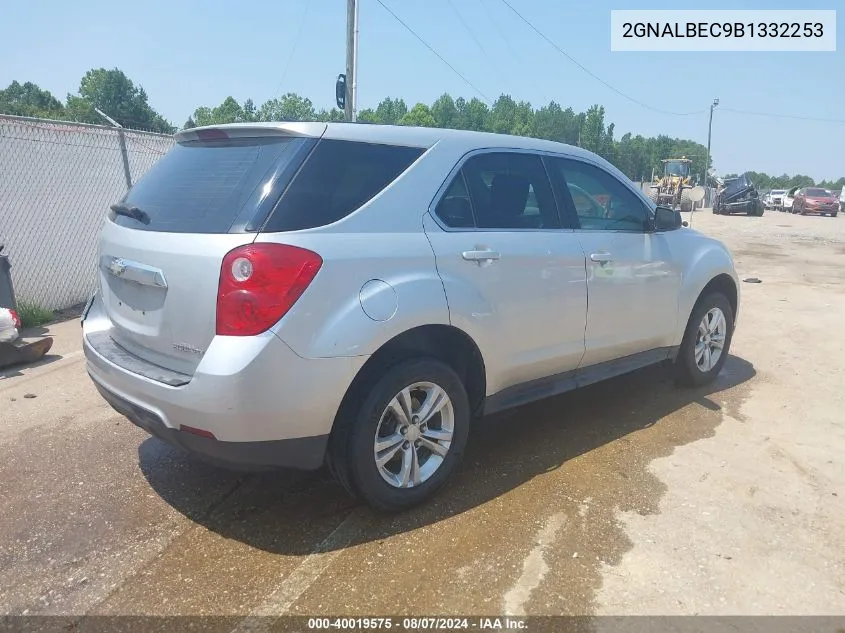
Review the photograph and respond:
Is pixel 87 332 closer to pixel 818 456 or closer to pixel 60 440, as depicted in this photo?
pixel 60 440

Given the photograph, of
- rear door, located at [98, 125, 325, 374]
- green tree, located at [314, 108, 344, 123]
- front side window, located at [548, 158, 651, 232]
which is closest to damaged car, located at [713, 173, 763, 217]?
green tree, located at [314, 108, 344, 123]

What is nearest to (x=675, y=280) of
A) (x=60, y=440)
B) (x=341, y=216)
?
(x=341, y=216)

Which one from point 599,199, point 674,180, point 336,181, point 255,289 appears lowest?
point 255,289

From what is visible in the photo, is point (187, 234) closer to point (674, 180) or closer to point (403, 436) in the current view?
point (403, 436)

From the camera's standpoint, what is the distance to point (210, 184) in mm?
2895

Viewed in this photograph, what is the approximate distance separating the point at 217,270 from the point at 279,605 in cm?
132

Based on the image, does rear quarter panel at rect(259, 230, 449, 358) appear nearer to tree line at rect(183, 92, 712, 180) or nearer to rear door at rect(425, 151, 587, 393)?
rear door at rect(425, 151, 587, 393)

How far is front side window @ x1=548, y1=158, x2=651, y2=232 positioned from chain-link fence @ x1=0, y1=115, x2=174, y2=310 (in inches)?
228

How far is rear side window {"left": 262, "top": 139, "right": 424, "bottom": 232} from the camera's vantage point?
2.65m

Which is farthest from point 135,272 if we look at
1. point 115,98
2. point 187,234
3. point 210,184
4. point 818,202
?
point 115,98

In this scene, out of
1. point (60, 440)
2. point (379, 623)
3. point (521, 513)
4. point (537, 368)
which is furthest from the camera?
point (60, 440)

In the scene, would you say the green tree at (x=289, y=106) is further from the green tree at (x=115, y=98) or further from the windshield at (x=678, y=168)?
the windshield at (x=678, y=168)

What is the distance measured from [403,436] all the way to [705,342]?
3037mm

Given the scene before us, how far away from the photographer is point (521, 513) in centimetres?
311
